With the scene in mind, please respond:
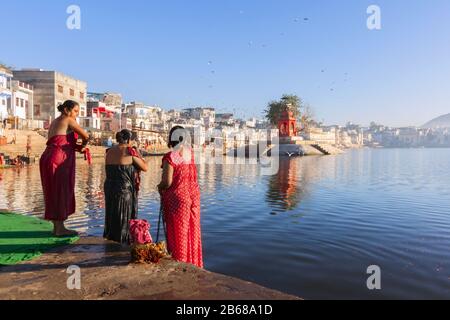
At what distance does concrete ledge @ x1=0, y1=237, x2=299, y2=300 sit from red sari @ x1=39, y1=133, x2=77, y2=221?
102 centimetres

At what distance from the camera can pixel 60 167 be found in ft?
20.3

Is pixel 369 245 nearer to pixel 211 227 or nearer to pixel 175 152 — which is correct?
pixel 211 227

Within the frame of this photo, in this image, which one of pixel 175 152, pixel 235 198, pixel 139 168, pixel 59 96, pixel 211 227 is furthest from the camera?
pixel 59 96

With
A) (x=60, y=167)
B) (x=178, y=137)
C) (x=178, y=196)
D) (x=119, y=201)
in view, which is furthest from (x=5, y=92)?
(x=178, y=196)

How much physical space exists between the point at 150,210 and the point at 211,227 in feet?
11.5

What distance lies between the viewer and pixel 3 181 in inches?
842

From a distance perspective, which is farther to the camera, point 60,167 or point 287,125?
point 287,125

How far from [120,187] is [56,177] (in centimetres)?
106

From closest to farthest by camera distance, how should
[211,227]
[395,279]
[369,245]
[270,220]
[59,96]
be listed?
[395,279] < [369,245] < [211,227] < [270,220] < [59,96]

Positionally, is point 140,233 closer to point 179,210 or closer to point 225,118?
point 179,210

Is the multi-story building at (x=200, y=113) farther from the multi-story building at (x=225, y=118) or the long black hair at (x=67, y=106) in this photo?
the long black hair at (x=67, y=106)

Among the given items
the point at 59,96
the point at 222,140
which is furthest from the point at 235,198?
the point at 222,140
